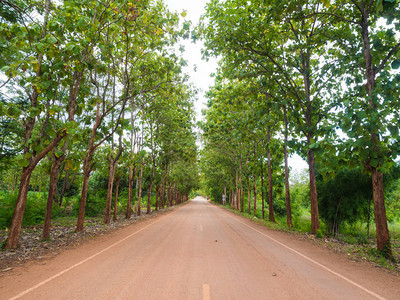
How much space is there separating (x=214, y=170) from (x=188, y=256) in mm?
38304

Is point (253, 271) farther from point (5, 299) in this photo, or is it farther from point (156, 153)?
point (156, 153)

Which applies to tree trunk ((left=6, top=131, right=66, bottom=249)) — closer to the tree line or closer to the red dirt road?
the tree line

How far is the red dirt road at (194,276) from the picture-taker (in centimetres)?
442

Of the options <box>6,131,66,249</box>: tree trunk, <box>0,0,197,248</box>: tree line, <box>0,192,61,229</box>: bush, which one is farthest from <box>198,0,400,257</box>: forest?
<box>0,192,61,229</box>: bush

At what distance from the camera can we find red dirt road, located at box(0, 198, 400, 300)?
4418 mm

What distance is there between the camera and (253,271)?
18.9 ft

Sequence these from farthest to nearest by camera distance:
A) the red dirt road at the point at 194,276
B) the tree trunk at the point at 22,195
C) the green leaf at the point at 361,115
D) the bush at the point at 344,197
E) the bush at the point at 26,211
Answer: the bush at the point at 344,197 → the bush at the point at 26,211 → the tree trunk at the point at 22,195 → the green leaf at the point at 361,115 → the red dirt road at the point at 194,276

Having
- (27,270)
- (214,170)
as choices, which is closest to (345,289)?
(27,270)

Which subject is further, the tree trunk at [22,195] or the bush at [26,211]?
the bush at [26,211]

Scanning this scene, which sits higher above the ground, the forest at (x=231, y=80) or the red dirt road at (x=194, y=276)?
the forest at (x=231, y=80)

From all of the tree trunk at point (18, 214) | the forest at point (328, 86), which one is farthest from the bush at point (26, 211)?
the forest at point (328, 86)

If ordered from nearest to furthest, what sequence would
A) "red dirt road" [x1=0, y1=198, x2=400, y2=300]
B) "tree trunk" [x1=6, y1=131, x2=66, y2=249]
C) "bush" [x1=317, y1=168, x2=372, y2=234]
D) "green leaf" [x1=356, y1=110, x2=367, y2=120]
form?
"red dirt road" [x1=0, y1=198, x2=400, y2=300], "green leaf" [x1=356, y1=110, x2=367, y2=120], "tree trunk" [x1=6, y1=131, x2=66, y2=249], "bush" [x1=317, y1=168, x2=372, y2=234]

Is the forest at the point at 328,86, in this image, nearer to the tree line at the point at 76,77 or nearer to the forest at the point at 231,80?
the forest at the point at 231,80

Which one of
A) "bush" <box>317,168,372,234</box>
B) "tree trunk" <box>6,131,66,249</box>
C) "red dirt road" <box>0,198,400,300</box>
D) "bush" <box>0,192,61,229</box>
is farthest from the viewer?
"bush" <box>317,168,372,234</box>
